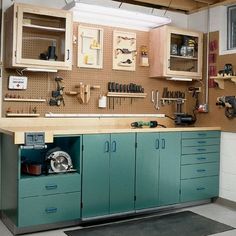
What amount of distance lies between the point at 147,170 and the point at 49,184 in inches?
45.7

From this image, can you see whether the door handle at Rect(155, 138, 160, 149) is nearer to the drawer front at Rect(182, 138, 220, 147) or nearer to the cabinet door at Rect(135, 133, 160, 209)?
the cabinet door at Rect(135, 133, 160, 209)

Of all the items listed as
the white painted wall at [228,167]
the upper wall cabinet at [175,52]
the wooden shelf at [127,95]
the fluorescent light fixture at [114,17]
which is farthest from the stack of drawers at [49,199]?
the white painted wall at [228,167]

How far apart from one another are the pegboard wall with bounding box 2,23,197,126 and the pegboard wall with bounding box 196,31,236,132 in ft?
1.22

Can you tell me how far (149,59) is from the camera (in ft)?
15.7

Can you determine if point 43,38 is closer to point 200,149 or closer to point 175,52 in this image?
point 175,52

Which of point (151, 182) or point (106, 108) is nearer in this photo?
point (151, 182)

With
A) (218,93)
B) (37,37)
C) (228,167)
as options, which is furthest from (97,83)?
(228,167)

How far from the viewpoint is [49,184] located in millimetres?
3408

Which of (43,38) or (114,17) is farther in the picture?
(114,17)

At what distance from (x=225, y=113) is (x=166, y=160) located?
3.61 feet

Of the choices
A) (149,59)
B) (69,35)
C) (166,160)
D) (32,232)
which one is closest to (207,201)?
(166,160)

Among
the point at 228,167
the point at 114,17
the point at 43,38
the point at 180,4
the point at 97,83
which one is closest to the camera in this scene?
the point at 43,38

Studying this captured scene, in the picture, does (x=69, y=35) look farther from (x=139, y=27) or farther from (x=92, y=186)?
(x=92, y=186)

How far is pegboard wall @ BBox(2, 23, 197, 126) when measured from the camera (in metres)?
3.99
